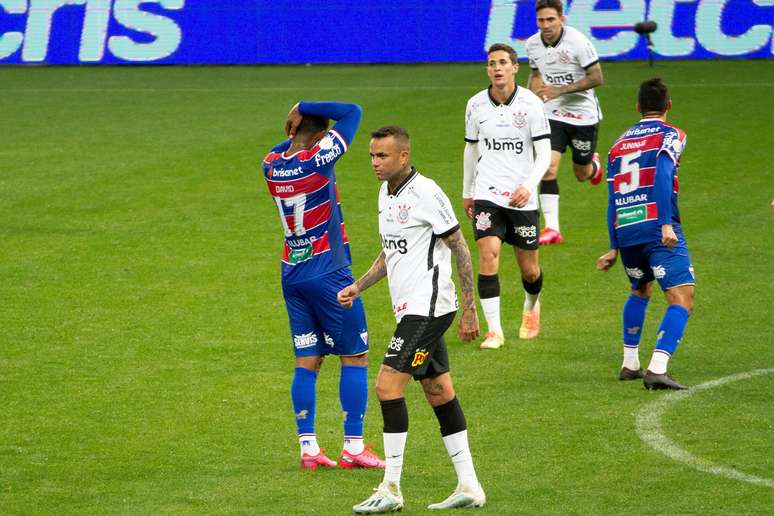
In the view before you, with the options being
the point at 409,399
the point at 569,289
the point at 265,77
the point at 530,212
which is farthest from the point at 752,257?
the point at 265,77

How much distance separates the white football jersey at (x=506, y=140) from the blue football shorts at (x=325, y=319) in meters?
3.09

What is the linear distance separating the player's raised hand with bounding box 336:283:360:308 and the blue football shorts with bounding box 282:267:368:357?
583 millimetres

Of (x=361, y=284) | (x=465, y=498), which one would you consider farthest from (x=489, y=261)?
(x=465, y=498)

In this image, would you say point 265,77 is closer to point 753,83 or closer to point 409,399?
point 753,83

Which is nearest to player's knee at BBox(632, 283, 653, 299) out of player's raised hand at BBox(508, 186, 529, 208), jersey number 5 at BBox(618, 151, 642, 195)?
jersey number 5 at BBox(618, 151, 642, 195)

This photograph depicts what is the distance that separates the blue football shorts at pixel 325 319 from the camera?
26.3 ft

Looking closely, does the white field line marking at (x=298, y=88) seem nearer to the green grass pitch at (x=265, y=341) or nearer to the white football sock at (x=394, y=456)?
the green grass pitch at (x=265, y=341)

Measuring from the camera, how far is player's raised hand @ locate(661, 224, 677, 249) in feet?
29.9

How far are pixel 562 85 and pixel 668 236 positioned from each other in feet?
17.4

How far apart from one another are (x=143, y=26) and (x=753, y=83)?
13.4 m

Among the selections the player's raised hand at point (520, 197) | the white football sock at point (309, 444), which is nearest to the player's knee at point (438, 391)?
the white football sock at point (309, 444)

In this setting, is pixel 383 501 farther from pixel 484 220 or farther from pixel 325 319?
pixel 484 220

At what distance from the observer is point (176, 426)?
8.77 meters

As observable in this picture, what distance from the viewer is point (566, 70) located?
14.1m
